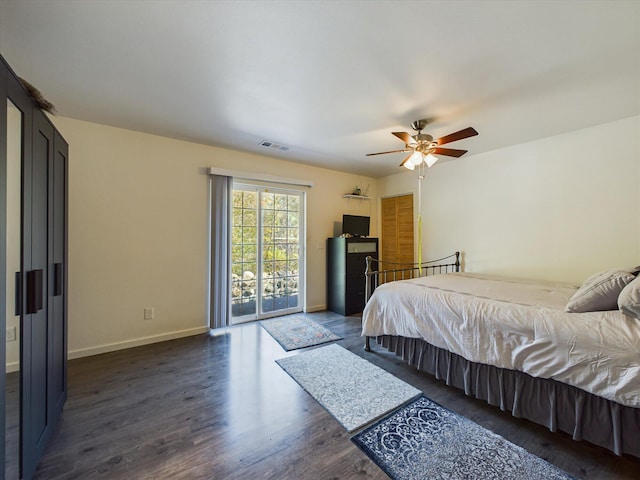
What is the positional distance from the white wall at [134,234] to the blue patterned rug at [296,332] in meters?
0.95

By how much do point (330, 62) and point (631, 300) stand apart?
7.41ft

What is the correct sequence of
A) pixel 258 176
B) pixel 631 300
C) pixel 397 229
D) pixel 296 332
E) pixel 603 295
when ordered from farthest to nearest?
pixel 397 229 → pixel 258 176 → pixel 296 332 → pixel 603 295 → pixel 631 300

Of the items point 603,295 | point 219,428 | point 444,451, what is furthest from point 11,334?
point 603,295

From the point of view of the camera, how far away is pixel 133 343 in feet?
9.77

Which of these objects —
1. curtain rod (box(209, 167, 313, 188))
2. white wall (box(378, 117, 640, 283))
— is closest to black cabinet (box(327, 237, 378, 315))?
curtain rod (box(209, 167, 313, 188))

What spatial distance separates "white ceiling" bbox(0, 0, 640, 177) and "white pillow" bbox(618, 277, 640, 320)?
4.82 feet

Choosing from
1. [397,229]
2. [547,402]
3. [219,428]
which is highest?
[397,229]

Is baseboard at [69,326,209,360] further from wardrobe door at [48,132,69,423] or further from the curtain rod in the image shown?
the curtain rod

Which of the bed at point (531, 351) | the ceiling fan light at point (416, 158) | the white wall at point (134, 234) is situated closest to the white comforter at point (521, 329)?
the bed at point (531, 351)

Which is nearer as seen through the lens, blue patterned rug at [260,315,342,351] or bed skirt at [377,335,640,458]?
bed skirt at [377,335,640,458]

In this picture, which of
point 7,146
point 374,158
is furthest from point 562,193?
point 7,146

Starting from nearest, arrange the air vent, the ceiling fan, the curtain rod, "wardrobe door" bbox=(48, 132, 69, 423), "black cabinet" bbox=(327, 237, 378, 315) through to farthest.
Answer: "wardrobe door" bbox=(48, 132, 69, 423) → the ceiling fan → the air vent → the curtain rod → "black cabinet" bbox=(327, 237, 378, 315)

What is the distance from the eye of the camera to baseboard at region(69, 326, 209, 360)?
2.71 metres

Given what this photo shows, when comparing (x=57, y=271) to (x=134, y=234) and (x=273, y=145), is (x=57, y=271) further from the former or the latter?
(x=273, y=145)
